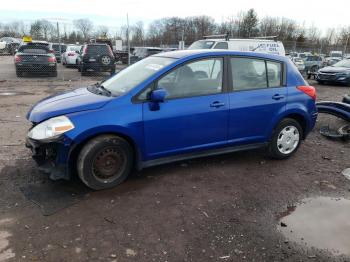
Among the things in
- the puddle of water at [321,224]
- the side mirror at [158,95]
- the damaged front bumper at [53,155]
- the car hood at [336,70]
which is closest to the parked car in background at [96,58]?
the car hood at [336,70]

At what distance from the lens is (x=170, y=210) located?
3.95 meters

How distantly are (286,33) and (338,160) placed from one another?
59.9m

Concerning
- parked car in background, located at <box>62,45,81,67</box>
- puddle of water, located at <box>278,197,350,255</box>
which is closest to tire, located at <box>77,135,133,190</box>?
puddle of water, located at <box>278,197,350,255</box>

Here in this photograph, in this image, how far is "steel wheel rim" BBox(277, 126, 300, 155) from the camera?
18.1 ft

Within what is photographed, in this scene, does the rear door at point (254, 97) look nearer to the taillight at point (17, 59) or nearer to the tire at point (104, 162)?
the tire at point (104, 162)

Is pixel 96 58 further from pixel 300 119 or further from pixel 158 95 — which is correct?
pixel 158 95

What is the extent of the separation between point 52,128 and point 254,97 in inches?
110

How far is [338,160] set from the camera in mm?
5832

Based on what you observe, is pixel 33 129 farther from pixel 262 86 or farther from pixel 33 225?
pixel 262 86

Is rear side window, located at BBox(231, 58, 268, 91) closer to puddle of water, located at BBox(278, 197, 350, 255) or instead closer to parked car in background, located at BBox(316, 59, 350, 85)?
puddle of water, located at BBox(278, 197, 350, 255)

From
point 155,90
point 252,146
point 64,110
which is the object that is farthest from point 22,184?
point 252,146

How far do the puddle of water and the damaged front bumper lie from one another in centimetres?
251

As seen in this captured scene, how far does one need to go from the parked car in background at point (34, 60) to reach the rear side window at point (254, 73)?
13193mm

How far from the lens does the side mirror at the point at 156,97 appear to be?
4.24 meters
